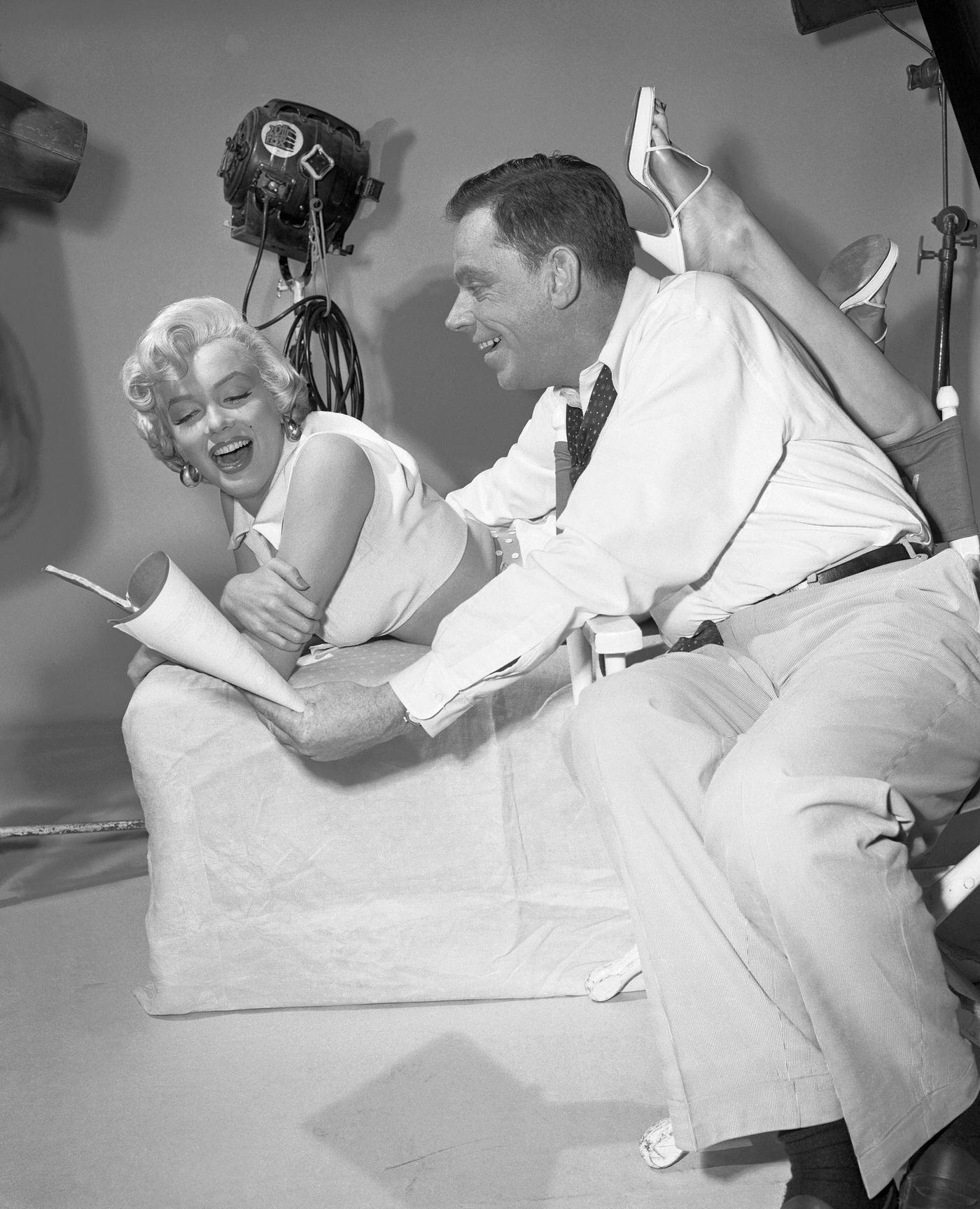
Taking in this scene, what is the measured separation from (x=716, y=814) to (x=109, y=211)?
125 inches

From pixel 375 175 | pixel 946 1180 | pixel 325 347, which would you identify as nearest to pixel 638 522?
pixel 946 1180

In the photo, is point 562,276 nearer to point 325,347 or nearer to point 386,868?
point 386,868

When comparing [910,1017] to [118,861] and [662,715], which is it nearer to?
[662,715]

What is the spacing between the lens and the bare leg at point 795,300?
202 centimetres

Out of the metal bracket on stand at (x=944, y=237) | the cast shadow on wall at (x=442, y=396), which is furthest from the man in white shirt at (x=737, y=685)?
the cast shadow on wall at (x=442, y=396)

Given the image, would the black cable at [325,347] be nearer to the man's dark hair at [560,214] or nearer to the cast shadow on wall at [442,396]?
the cast shadow on wall at [442,396]

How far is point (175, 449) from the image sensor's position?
2539 mm

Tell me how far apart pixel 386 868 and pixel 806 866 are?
1030 millimetres

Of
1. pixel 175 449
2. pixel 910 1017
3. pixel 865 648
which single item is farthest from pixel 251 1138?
pixel 175 449

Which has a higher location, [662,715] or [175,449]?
[175,449]

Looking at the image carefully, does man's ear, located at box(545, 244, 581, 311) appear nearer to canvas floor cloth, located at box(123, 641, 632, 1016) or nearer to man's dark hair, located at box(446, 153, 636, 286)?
man's dark hair, located at box(446, 153, 636, 286)

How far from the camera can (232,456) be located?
244 centimetres

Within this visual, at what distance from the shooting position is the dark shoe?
1409 millimetres

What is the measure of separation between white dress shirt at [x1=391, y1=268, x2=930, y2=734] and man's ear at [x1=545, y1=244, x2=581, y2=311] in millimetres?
179
